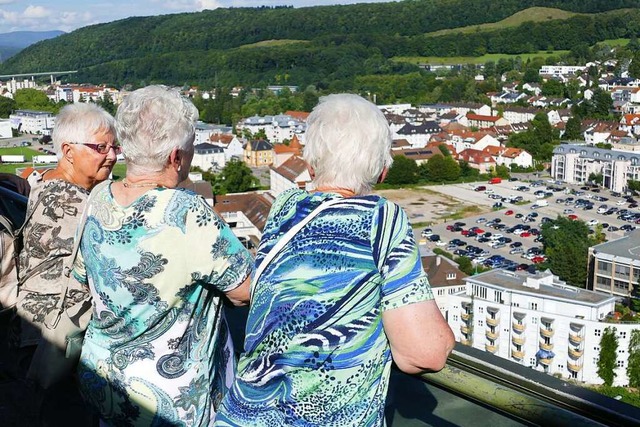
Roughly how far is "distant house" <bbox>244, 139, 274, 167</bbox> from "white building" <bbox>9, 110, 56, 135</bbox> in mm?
7700

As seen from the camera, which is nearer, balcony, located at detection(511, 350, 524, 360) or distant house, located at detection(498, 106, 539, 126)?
balcony, located at detection(511, 350, 524, 360)

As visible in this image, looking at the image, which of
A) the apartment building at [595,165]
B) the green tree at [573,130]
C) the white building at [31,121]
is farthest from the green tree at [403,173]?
the white building at [31,121]

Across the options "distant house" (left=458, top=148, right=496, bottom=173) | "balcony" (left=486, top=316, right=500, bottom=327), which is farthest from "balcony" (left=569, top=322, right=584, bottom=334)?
"distant house" (left=458, top=148, right=496, bottom=173)

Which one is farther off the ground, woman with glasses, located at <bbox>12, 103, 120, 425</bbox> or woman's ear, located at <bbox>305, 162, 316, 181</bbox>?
woman's ear, located at <bbox>305, 162, 316, 181</bbox>

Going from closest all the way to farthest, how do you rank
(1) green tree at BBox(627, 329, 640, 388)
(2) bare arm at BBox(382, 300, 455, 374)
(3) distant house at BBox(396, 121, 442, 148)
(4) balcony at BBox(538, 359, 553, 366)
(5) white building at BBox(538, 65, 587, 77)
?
1. (2) bare arm at BBox(382, 300, 455, 374)
2. (1) green tree at BBox(627, 329, 640, 388)
3. (4) balcony at BBox(538, 359, 553, 366)
4. (3) distant house at BBox(396, 121, 442, 148)
5. (5) white building at BBox(538, 65, 587, 77)

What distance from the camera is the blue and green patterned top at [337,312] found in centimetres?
57

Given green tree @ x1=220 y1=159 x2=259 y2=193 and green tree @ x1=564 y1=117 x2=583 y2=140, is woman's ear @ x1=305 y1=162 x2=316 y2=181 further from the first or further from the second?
green tree @ x1=564 y1=117 x2=583 y2=140

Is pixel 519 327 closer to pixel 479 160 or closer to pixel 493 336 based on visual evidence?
pixel 493 336

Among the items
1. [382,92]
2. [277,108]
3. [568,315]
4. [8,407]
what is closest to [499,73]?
[382,92]

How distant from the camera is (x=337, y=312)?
0.57m

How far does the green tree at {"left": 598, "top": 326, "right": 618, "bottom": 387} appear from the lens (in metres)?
7.58

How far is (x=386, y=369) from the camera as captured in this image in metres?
0.59

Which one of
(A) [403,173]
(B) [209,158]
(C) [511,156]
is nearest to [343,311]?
(A) [403,173]

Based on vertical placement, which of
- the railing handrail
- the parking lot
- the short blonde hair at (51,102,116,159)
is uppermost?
the short blonde hair at (51,102,116,159)
